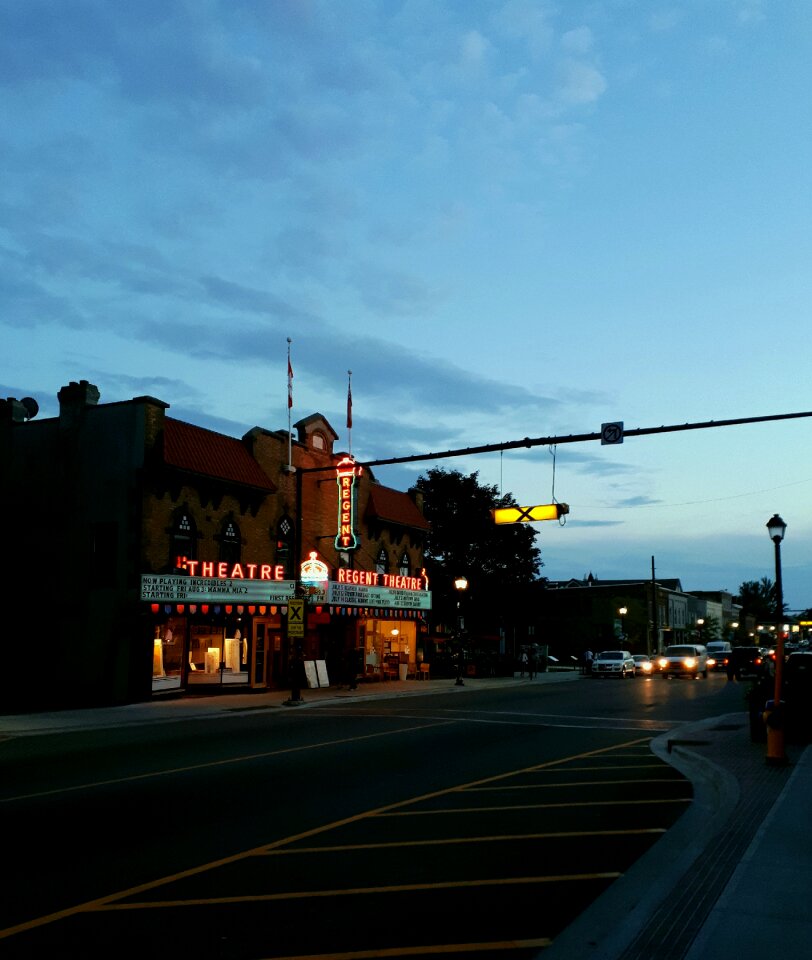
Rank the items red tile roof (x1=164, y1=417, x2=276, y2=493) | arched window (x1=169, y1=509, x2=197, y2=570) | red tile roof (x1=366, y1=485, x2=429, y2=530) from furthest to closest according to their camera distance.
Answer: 1. red tile roof (x1=366, y1=485, x2=429, y2=530)
2. red tile roof (x1=164, y1=417, x2=276, y2=493)
3. arched window (x1=169, y1=509, x2=197, y2=570)

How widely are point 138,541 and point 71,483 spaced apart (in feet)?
12.5

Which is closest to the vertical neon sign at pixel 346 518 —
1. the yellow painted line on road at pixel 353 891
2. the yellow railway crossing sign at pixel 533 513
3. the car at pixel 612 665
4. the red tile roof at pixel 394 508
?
the red tile roof at pixel 394 508

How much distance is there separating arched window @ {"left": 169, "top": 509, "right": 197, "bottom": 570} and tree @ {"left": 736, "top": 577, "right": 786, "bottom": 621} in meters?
159

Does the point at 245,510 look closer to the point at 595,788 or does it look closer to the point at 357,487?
the point at 357,487

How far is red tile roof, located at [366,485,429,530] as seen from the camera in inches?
1746

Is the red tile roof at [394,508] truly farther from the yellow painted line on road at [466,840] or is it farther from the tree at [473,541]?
the yellow painted line on road at [466,840]

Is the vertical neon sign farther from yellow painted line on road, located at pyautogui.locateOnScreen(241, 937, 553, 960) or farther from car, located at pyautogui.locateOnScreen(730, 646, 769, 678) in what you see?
yellow painted line on road, located at pyautogui.locateOnScreen(241, 937, 553, 960)

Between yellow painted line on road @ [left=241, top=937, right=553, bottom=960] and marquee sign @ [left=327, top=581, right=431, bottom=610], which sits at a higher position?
marquee sign @ [left=327, top=581, right=431, bottom=610]

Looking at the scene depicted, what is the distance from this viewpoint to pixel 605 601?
95188 millimetres

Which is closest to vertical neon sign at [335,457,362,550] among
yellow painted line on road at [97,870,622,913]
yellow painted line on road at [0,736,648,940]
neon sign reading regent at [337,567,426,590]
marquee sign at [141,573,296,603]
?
neon sign reading regent at [337,567,426,590]

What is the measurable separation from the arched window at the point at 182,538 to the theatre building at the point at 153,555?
0.18 feet

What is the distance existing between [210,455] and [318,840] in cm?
2574

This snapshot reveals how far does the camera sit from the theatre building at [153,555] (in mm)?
30594

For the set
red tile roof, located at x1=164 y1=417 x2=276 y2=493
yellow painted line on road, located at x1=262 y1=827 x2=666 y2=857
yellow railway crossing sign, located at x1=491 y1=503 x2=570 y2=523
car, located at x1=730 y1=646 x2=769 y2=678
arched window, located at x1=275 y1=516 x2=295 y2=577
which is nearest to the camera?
yellow painted line on road, located at x1=262 y1=827 x2=666 y2=857
